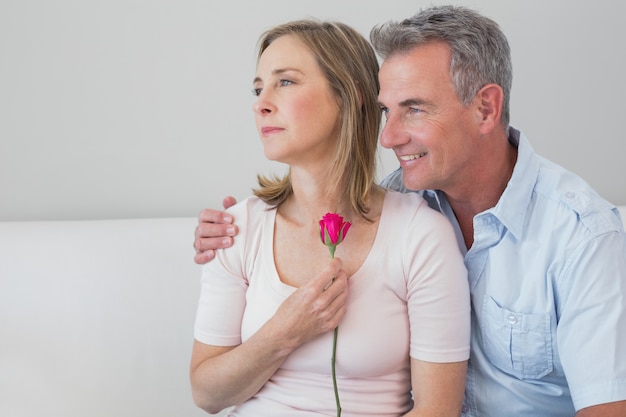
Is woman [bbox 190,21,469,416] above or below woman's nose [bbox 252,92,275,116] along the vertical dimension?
below

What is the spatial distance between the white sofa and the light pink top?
1.82 ft

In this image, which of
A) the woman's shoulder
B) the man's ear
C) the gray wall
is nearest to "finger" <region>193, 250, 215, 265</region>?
the woman's shoulder

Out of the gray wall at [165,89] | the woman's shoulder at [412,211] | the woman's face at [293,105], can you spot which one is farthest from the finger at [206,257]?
the gray wall at [165,89]

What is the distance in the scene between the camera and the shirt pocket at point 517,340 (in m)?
1.62

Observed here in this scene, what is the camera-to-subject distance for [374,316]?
5.30ft

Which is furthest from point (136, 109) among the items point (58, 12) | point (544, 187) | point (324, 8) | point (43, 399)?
point (544, 187)

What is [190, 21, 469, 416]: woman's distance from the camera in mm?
1585

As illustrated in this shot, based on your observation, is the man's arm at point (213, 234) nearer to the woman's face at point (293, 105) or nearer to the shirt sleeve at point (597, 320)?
the woman's face at point (293, 105)

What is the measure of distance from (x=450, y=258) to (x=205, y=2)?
124 centimetres

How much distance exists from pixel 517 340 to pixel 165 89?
1.35 metres

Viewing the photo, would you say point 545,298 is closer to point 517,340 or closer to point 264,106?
point 517,340

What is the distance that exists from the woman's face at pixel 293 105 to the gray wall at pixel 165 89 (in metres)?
0.86

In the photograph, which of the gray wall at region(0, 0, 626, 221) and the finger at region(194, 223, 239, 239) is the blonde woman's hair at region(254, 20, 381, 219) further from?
the gray wall at region(0, 0, 626, 221)

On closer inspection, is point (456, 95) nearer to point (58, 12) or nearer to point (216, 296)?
point (216, 296)
